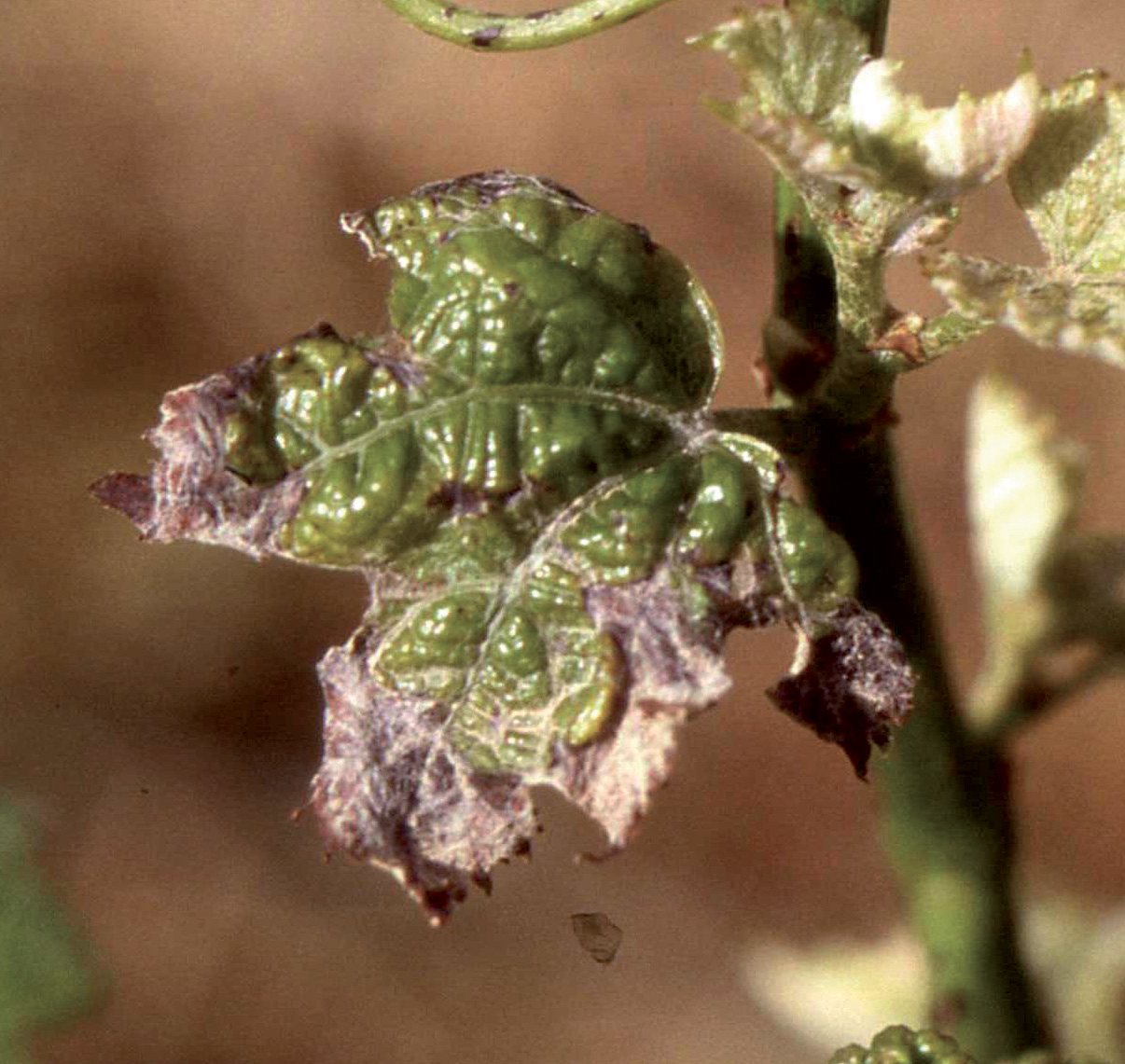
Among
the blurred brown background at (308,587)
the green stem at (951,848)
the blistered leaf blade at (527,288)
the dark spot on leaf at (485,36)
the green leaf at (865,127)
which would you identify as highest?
the green leaf at (865,127)

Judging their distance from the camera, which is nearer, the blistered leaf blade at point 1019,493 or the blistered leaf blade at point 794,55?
the blistered leaf blade at point 794,55

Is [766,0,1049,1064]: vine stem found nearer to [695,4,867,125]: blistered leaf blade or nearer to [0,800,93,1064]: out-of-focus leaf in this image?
[695,4,867,125]: blistered leaf blade

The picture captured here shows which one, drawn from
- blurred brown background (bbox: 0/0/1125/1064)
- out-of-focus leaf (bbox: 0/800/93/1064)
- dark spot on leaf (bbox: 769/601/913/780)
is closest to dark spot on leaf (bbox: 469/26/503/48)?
dark spot on leaf (bbox: 769/601/913/780)

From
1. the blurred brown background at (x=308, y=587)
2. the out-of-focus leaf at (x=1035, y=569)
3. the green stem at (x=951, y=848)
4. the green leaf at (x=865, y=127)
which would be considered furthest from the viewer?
the blurred brown background at (x=308, y=587)

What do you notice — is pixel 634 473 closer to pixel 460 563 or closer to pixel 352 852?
pixel 460 563

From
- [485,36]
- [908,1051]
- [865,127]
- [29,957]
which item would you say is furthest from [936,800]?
[29,957]

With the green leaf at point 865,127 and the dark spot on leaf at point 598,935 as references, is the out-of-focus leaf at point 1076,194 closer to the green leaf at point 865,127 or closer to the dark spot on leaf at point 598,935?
the green leaf at point 865,127

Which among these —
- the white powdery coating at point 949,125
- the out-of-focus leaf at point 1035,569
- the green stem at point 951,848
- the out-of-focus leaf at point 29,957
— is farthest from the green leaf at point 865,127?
the out-of-focus leaf at point 29,957
